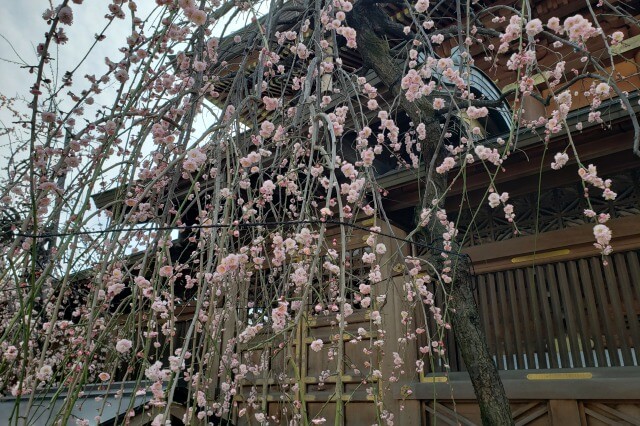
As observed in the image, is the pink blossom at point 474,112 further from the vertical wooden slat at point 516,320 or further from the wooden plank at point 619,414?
the wooden plank at point 619,414

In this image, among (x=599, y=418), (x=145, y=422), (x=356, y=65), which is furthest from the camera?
(x=356, y=65)

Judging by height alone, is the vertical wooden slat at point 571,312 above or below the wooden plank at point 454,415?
above

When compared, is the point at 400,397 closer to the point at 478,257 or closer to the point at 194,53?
the point at 478,257

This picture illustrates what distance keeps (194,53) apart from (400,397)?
10.2ft

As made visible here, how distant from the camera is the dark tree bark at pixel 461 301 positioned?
2586 mm

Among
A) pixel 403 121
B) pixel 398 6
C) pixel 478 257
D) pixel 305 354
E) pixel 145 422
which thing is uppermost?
pixel 398 6

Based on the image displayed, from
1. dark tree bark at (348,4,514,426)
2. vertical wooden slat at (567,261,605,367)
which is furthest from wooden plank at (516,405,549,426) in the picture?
dark tree bark at (348,4,514,426)

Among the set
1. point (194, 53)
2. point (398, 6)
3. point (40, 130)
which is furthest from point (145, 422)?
point (398, 6)

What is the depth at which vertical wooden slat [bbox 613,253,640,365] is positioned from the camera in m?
3.29

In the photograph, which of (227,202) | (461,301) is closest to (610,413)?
(461,301)

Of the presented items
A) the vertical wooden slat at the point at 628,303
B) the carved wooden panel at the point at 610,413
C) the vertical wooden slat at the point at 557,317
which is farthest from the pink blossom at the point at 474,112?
the carved wooden panel at the point at 610,413

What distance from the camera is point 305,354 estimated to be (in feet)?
15.3

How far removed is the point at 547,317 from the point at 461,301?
119 cm

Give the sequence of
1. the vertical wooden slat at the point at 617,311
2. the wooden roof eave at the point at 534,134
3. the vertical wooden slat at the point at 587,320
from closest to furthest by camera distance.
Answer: the wooden roof eave at the point at 534,134 < the vertical wooden slat at the point at 617,311 < the vertical wooden slat at the point at 587,320
